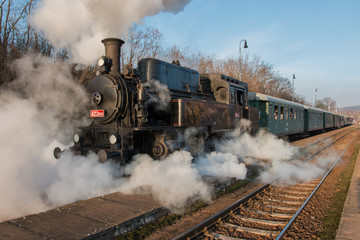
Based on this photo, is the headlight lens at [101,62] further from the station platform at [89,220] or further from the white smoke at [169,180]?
the station platform at [89,220]

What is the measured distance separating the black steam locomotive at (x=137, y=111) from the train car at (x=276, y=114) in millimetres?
6640

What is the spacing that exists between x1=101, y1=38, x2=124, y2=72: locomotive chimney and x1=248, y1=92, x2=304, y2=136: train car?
900cm

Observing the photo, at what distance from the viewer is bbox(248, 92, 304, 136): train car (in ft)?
45.5

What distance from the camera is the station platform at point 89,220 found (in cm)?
344

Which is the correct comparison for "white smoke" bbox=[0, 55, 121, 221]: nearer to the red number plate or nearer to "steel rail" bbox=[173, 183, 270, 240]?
the red number plate

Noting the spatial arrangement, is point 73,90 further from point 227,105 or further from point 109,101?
point 227,105

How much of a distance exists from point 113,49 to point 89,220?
4.05 metres

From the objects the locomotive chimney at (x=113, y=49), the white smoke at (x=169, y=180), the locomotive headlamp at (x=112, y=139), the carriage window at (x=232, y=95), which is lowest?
the white smoke at (x=169, y=180)

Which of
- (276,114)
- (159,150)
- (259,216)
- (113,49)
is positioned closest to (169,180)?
(159,150)

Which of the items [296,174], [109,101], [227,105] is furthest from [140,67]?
[296,174]

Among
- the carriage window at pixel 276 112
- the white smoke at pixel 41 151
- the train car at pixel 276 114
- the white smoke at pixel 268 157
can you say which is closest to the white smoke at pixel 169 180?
the white smoke at pixel 41 151

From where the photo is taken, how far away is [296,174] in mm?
7898

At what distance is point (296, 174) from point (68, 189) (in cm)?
603

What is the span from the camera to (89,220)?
12.8 feet
